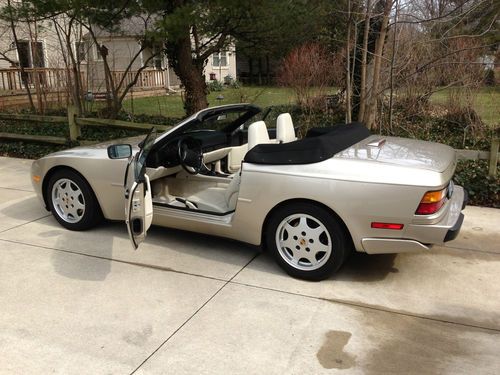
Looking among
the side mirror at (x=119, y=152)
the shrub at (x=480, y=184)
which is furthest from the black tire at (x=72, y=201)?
the shrub at (x=480, y=184)

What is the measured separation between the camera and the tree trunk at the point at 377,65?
7022 mm

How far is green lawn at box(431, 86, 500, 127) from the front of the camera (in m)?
8.21

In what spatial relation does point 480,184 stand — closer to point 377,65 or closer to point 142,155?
point 377,65

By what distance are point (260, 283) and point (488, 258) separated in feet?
7.43

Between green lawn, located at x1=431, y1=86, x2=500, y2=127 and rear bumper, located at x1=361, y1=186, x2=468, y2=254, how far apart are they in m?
5.32

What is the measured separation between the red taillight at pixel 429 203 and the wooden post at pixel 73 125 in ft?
25.3

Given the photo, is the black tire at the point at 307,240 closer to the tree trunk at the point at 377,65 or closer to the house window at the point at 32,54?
the tree trunk at the point at 377,65

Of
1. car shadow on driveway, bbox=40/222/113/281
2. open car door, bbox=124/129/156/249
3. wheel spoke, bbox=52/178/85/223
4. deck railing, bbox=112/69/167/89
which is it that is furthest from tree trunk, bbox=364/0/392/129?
deck railing, bbox=112/69/167/89

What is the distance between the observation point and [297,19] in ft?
30.7

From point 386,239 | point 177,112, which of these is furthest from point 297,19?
point 386,239

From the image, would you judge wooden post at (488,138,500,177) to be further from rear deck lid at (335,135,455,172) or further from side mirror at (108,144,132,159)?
side mirror at (108,144,132,159)

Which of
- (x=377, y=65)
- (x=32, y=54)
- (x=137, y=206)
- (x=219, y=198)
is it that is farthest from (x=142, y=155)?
(x=32, y=54)

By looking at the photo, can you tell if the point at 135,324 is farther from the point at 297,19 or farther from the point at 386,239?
the point at 297,19

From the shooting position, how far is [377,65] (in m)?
7.93
